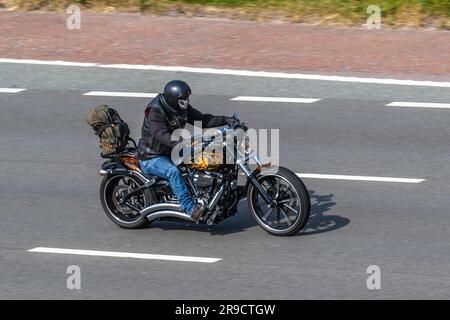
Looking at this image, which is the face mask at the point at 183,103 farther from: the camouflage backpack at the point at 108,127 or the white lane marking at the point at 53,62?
the white lane marking at the point at 53,62

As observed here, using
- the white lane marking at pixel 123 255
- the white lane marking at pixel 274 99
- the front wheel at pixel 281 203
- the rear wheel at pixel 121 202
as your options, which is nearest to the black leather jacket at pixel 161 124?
the rear wheel at pixel 121 202

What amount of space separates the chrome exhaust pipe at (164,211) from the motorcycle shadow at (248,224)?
0.36m

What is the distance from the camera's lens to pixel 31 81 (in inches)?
679

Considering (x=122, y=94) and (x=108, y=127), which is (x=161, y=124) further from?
(x=122, y=94)

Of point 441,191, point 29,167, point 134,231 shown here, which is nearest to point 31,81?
point 29,167

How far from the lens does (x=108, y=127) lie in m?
11.8

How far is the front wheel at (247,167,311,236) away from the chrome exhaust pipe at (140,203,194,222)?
0.71 metres

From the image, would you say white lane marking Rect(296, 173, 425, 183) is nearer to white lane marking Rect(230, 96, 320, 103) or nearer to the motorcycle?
the motorcycle

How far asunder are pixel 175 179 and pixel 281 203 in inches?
43.7

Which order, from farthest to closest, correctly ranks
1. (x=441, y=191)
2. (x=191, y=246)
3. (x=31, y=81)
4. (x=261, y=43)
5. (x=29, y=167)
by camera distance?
(x=261, y=43) < (x=31, y=81) < (x=29, y=167) < (x=441, y=191) < (x=191, y=246)

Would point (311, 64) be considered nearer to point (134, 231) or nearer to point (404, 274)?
point (134, 231)

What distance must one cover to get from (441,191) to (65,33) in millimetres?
8728

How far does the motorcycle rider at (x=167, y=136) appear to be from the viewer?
11.4 meters

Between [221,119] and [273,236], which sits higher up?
[221,119]
